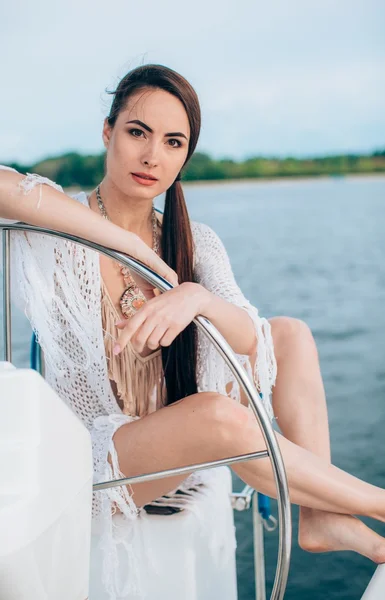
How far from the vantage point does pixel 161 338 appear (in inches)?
A: 59.0

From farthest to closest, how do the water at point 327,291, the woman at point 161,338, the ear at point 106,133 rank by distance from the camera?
the water at point 327,291 → the ear at point 106,133 → the woman at point 161,338

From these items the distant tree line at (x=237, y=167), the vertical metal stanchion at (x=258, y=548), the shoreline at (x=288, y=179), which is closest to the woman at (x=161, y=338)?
the vertical metal stanchion at (x=258, y=548)

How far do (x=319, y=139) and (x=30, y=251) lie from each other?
59.6ft

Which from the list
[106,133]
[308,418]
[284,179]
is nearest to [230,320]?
[308,418]

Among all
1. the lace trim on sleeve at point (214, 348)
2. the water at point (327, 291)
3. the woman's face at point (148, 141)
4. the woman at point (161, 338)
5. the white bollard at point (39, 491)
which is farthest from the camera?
the water at point (327, 291)

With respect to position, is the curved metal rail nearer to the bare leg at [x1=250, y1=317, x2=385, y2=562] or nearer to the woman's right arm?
the woman's right arm

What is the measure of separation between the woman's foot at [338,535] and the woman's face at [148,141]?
2.68ft

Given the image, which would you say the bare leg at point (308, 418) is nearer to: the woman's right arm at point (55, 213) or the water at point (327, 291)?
the woman's right arm at point (55, 213)

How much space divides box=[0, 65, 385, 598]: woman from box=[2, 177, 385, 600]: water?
1742 mm

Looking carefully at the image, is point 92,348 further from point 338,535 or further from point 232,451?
point 338,535

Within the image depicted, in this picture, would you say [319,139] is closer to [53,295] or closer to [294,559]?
[294,559]

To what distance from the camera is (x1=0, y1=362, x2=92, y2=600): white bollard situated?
107 centimetres

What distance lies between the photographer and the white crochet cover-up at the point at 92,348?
169 centimetres

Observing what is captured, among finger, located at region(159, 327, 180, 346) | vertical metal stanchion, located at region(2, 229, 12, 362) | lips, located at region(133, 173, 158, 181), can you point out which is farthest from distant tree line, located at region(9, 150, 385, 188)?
finger, located at region(159, 327, 180, 346)
